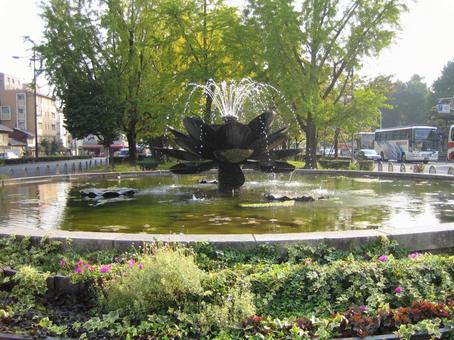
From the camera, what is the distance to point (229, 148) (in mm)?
12648

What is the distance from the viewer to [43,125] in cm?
9856

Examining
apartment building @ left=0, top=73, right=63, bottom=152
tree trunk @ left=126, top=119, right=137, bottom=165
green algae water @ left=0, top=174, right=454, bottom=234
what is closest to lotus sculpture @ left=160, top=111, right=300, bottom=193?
green algae water @ left=0, top=174, right=454, bottom=234

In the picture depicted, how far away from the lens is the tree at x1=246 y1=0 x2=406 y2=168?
91.7ft

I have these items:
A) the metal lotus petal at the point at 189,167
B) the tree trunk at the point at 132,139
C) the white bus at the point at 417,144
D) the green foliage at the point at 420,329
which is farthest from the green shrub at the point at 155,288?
the white bus at the point at 417,144

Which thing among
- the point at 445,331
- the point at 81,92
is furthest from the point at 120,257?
the point at 81,92

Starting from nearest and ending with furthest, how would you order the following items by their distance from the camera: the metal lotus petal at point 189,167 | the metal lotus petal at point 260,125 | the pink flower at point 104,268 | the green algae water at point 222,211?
the pink flower at point 104,268 < the green algae water at point 222,211 < the metal lotus petal at point 260,125 < the metal lotus petal at point 189,167

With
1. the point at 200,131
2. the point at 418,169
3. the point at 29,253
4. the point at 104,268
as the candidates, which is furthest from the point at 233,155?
the point at 418,169

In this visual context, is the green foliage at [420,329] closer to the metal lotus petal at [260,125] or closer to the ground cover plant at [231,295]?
the ground cover plant at [231,295]

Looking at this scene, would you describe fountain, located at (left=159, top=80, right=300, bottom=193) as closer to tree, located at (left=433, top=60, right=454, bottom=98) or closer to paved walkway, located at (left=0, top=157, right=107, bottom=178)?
paved walkway, located at (left=0, top=157, right=107, bottom=178)

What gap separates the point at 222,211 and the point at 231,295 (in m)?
5.78

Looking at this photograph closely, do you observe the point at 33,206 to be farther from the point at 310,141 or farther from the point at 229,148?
the point at 310,141

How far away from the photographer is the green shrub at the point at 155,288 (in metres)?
4.53

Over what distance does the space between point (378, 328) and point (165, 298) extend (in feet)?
6.56

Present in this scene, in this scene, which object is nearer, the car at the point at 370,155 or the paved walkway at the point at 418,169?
the paved walkway at the point at 418,169
